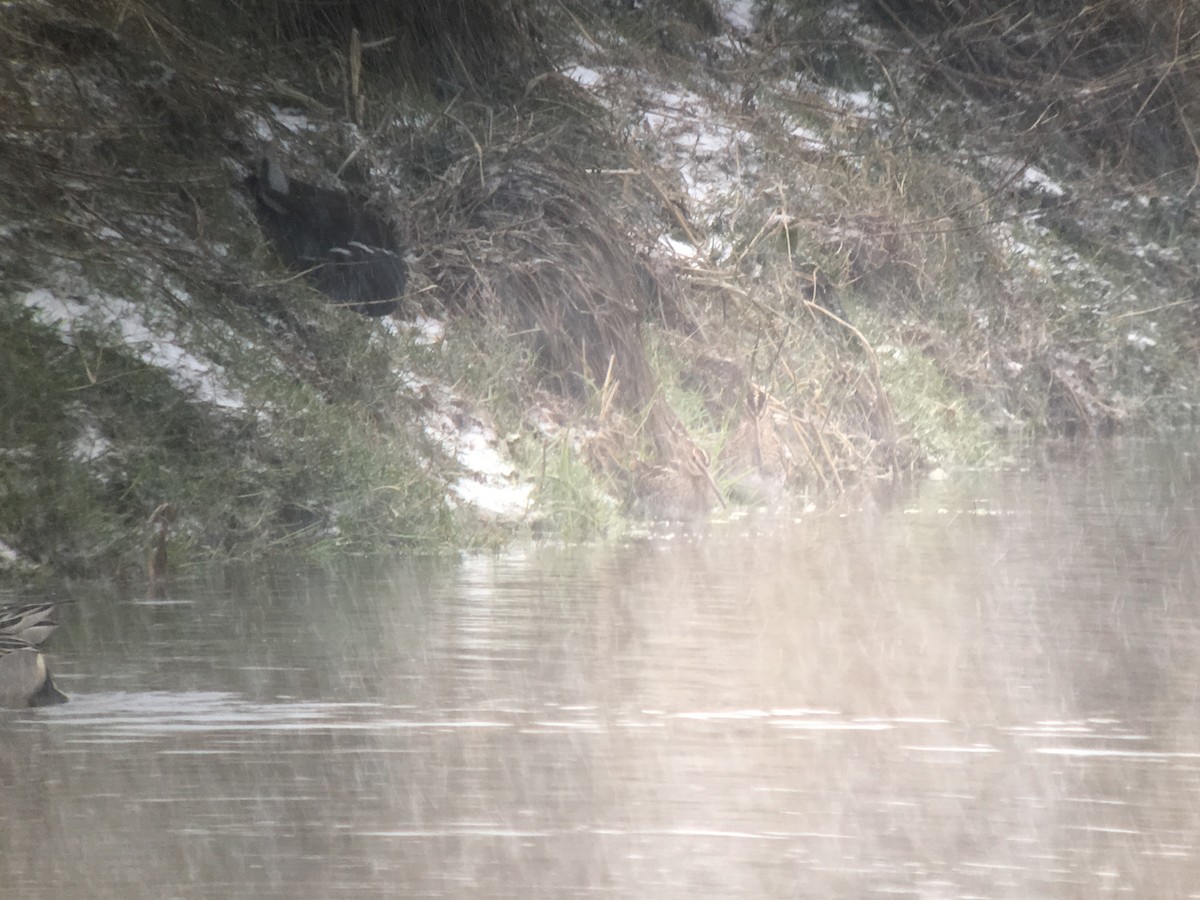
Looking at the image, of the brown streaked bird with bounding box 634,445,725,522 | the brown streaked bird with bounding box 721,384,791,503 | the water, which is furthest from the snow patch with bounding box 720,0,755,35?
the water

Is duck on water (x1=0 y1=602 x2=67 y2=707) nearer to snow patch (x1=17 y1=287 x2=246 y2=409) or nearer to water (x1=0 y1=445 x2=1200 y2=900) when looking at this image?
water (x1=0 y1=445 x2=1200 y2=900)

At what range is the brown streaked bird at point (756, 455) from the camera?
45.1ft

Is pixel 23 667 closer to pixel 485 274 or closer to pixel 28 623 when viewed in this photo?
pixel 28 623

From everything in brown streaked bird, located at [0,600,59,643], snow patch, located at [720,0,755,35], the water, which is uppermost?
snow patch, located at [720,0,755,35]

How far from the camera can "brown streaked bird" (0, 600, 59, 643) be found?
6.20 meters

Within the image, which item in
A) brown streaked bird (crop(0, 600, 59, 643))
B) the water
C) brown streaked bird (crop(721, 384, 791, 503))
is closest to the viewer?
the water

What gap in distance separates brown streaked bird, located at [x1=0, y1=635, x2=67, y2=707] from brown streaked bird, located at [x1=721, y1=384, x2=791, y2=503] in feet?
26.1

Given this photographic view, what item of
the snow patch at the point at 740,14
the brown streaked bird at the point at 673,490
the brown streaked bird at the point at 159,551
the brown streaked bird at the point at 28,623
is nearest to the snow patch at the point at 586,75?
the snow patch at the point at 740,14

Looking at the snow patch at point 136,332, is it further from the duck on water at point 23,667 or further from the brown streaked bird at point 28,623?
the duck on water at point 23,667

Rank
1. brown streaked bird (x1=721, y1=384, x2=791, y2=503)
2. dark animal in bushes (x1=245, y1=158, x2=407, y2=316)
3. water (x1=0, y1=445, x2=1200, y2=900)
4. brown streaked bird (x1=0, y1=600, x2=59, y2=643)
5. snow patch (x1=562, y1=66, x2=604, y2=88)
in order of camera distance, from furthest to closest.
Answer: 1. snow patch (x1=562, y1=66, x2=604, y2=88)
2. brown streaked bird (x1=721, y1=384, x2=791, y2=503)
3. dark animal in bushes (x1=245, y1=158, x2=407, y2=316)
4. brown streaked bird (x1=0, y1=600, x2=59, y2=643)
5. water (x1=0, y1=445, x2=1200, y2=900)

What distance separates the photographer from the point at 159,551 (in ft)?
29.9

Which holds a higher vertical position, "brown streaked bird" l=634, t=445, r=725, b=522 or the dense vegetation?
the dense vegetation

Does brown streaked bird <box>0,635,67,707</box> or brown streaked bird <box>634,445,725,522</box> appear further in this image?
brown streaked bird <box>634,445,725,522</box>

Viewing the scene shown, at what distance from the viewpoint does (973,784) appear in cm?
543
